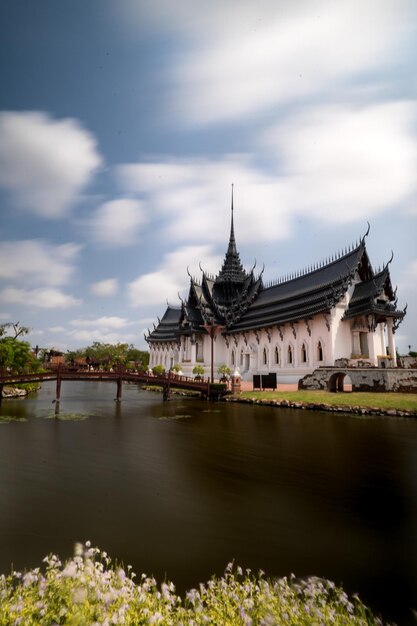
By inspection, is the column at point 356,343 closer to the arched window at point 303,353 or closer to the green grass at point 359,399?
the arched window at point 303,353

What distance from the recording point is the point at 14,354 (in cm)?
3584

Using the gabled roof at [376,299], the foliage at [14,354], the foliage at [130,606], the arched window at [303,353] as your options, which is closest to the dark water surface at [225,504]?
the foliage at [130,606]

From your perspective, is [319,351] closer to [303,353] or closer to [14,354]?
[303,353]

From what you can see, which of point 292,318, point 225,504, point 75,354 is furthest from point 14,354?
point 75,354

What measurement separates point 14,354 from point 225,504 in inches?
1385

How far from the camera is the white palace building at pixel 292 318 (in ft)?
101

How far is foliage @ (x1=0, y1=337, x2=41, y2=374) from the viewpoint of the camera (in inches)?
1369

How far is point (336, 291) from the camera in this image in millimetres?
31328

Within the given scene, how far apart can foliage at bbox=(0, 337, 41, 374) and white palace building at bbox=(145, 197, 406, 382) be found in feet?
64.7

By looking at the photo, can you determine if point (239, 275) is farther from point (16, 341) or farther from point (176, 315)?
point (16, 341)

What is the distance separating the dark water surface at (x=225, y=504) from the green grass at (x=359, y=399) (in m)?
6.33

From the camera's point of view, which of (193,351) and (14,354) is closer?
(14,354)

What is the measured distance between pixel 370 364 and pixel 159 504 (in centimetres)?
2560

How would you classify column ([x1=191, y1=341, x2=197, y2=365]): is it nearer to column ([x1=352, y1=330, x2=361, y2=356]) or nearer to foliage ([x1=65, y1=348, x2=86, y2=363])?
column ([x1=352, y1=330, x2=361, y2=356])
